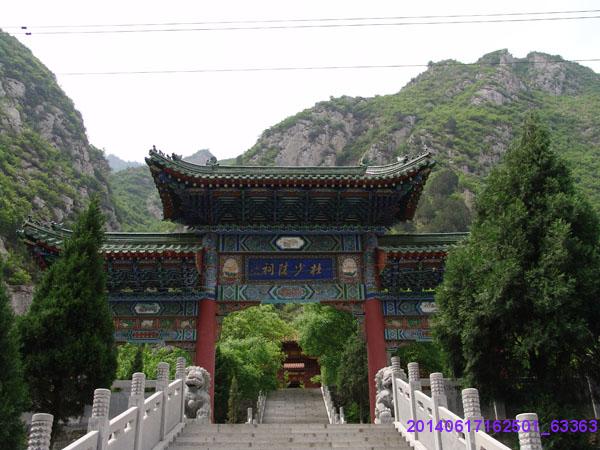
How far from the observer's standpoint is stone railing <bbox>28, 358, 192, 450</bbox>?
5.00 m

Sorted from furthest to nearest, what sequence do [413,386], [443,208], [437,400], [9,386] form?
[443,208] < [413,386] < [437,400] < [9,386]

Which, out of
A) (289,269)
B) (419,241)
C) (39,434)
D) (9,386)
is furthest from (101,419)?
(419,241)

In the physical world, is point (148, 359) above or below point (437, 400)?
above

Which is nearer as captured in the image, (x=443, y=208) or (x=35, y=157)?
(x=35, y=157)

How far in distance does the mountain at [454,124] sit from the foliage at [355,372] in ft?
119

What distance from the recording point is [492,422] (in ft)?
27.2

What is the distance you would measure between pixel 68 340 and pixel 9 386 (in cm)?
212

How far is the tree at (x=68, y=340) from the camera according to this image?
337 inches

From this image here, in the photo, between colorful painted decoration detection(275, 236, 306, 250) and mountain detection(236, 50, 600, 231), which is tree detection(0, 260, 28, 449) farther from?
mountain detection(236, 50, 600, 231)

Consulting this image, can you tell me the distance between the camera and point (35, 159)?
1978 inches

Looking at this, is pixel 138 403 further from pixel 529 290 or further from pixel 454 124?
pixel 454 124

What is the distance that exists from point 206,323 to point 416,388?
18.4 feet

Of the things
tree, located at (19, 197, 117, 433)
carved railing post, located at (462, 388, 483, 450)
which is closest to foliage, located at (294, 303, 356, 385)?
tree, located at (19, 197, 117, 433)

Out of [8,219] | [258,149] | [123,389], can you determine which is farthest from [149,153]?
[258,149]
